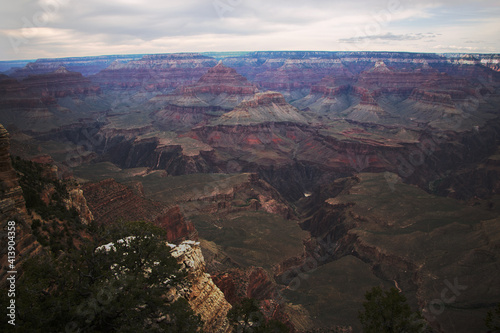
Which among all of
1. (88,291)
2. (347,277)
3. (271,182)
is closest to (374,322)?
(88,291)

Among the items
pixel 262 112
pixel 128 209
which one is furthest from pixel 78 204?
pixel 262 112

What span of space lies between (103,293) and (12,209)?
10548 millimetres

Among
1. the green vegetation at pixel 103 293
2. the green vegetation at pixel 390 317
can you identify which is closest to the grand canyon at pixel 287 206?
the green vegetation at pixel 103 293

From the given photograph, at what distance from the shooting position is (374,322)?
2412cm

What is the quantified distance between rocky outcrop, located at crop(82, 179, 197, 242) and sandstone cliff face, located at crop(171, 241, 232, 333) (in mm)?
23919

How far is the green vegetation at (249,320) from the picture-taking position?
2407cm

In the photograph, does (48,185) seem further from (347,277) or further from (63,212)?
(347,277)

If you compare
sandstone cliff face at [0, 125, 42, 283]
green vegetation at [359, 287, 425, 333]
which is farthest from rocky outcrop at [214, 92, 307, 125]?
green vegetation at [359, 287, 425, 333]

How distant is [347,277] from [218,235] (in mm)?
24539

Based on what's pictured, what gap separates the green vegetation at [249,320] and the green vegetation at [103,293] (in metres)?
4.44

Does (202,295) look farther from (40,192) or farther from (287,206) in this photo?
(287,206)

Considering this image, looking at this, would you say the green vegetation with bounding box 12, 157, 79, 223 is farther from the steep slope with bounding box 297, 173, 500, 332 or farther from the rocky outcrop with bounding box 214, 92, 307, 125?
the rocky outcrop with bounding box 214, 92, 307, 125

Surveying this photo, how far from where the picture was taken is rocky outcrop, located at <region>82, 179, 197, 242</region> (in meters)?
49.2

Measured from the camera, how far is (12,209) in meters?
22.2
